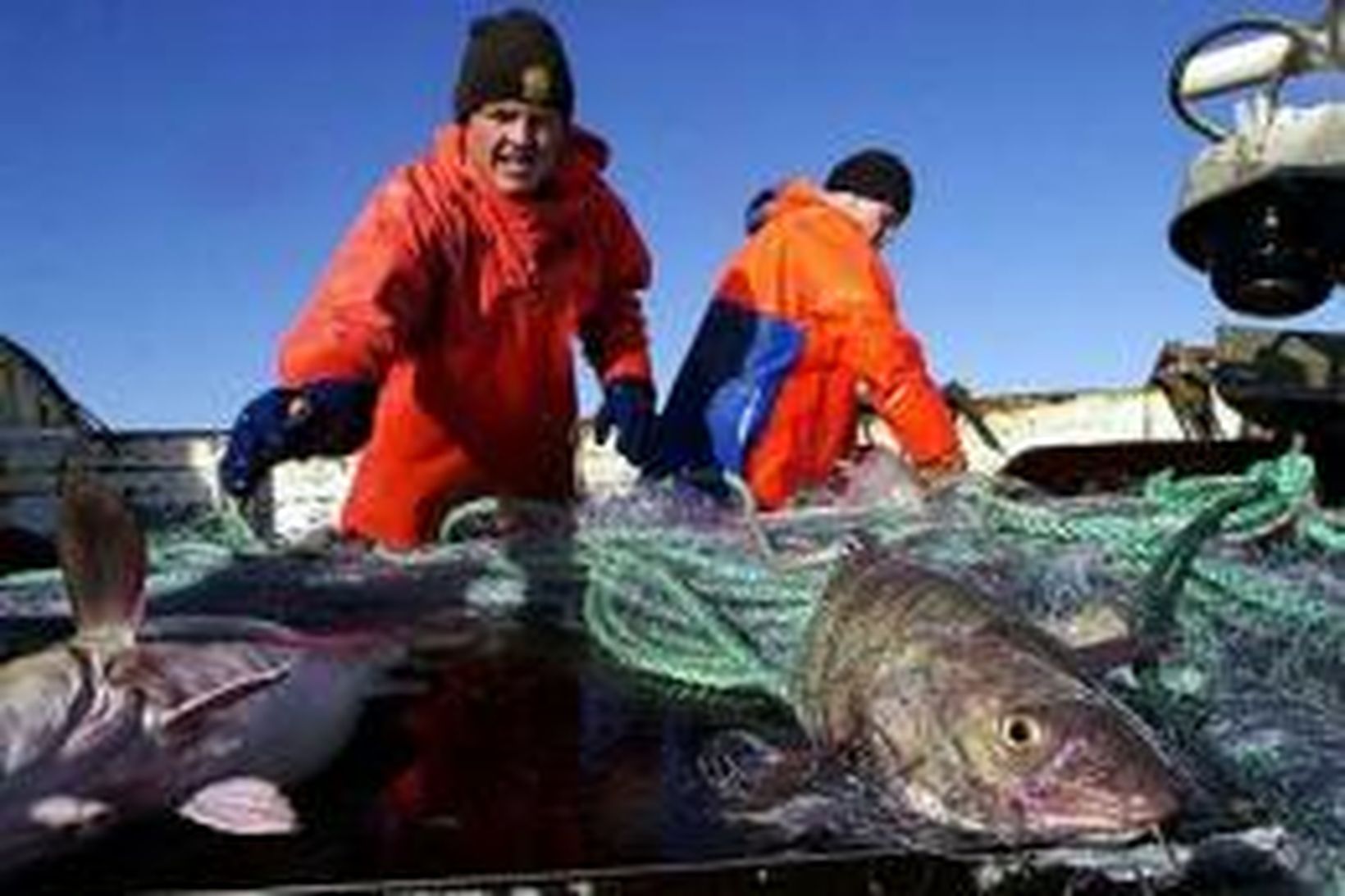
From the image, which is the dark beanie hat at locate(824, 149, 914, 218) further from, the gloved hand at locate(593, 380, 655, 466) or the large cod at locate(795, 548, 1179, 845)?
the large cod at locate(795, 548, 1179, 845)

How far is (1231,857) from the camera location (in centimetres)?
289

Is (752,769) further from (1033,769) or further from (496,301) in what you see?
(496,301)

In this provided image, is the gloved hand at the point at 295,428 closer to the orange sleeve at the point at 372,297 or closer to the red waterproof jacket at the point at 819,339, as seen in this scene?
the orange sleeve at the point at 372,297

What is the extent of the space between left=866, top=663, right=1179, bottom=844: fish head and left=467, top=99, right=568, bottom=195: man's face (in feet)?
13.8

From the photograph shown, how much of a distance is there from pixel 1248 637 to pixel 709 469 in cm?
412

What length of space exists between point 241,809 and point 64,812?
0.26 m

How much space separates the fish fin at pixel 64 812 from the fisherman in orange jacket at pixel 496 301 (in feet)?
11.9

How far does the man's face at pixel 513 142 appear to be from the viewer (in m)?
6.88

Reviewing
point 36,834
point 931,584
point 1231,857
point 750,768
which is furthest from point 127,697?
point 1231,857

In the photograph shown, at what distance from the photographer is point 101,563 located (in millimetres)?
3170

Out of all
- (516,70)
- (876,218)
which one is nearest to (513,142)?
(516,70)

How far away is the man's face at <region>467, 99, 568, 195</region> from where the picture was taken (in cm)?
688

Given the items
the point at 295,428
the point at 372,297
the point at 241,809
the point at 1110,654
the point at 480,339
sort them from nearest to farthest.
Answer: the point at 241,809, the point at 1110,654, the point at 295,428, the point at 372,297, the point at 480,339

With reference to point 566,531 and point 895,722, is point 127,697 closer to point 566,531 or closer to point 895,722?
point 895,722
